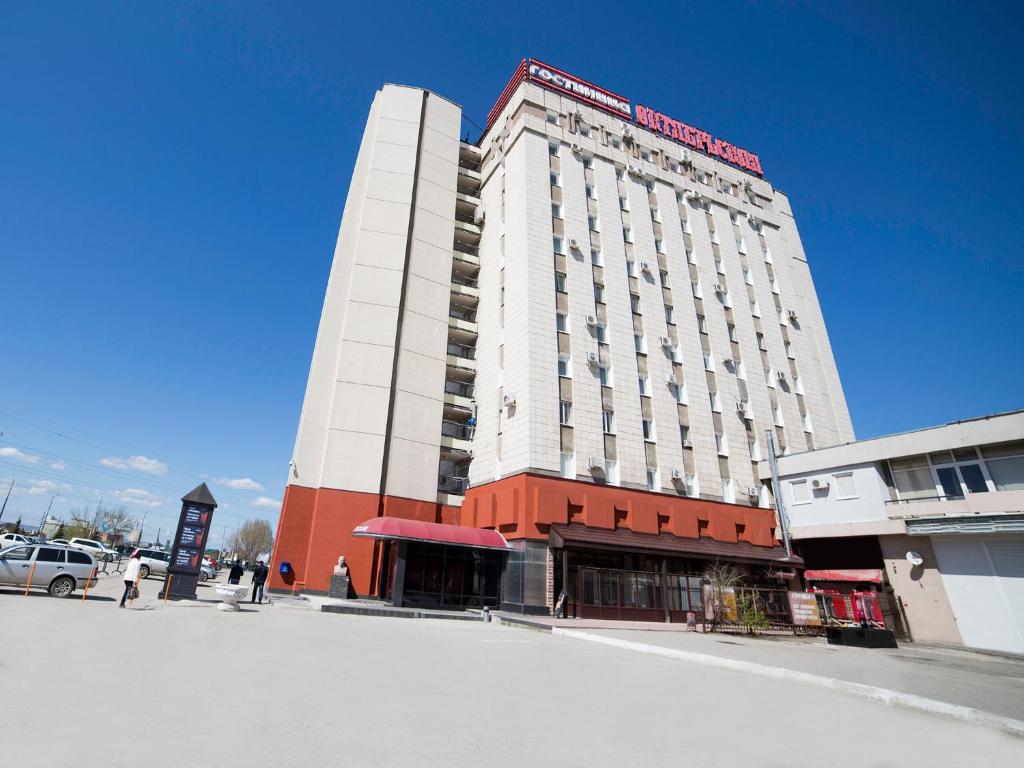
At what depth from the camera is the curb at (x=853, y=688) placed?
7.84 metres

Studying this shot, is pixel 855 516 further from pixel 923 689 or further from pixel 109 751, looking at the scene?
pixel 109 751

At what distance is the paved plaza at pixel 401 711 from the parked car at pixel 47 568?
7.88 metres

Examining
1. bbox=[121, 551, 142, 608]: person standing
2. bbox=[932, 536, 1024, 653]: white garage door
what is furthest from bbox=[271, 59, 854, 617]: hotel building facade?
bbox=[121, 551, 142, 608]: person standing

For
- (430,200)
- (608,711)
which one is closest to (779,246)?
(430,200)

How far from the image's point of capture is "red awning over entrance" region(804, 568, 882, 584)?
2638 centimetres

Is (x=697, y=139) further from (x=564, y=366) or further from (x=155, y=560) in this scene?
(x=155, y=560)

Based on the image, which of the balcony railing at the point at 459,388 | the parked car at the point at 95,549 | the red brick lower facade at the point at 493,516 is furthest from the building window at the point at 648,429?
the parked car at the point at 95,549

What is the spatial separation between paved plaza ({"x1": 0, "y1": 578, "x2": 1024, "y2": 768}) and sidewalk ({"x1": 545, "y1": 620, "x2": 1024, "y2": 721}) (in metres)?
2.04

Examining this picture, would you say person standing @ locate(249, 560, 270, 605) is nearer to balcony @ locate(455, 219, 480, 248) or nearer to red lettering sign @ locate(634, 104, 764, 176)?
balcony @ locate(455, 219, 480, 248)

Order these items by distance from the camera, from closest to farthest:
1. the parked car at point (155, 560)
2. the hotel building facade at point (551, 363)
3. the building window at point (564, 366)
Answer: the hotel building facade at point (551, 363)
the building window at point (564, 366)
the parked car at point (155, 560)

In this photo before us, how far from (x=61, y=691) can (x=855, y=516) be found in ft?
108

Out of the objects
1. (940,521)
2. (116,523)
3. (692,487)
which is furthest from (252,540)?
(940,521)

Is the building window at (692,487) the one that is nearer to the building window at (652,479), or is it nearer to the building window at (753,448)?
the building window at (652,479)

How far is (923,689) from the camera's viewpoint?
10195 millimetres
